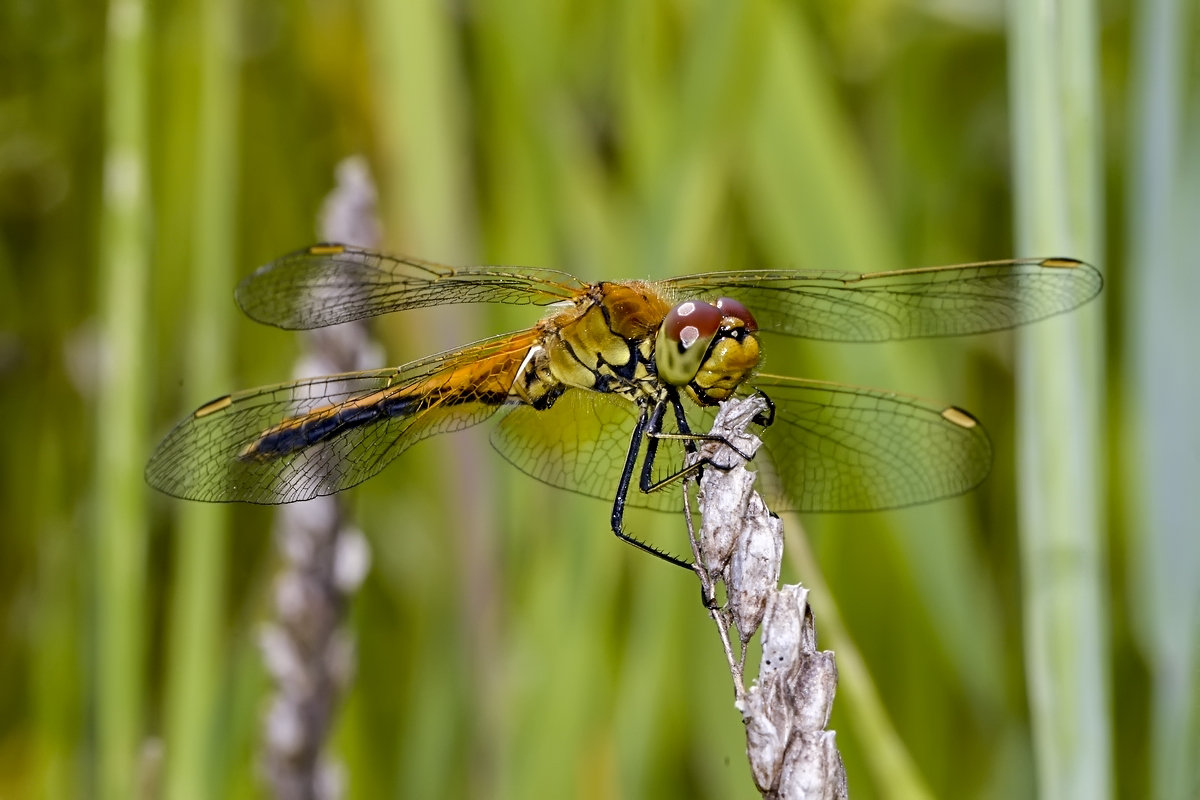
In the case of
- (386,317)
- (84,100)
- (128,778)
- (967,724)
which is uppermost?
(84,100)

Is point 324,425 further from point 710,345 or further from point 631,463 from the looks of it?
point 710,345

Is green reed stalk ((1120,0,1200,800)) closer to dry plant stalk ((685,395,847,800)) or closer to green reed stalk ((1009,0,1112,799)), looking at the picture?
green reed stalk ((1009,0,1112,799))

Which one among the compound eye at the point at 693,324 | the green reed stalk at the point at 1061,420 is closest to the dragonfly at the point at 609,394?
the compound eye at the point at 693,324

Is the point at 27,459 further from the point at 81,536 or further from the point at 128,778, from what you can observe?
the point at 128,778

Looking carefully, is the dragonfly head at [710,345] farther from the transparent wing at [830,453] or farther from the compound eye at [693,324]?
the transparent wing at [830,453]

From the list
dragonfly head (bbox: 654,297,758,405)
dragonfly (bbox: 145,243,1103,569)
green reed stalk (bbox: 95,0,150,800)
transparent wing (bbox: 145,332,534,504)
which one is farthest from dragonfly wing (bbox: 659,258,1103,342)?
green reed stalk (bbox: 95,0,150,800)

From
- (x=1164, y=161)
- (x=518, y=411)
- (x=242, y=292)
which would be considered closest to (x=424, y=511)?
(x=518, y=411)
